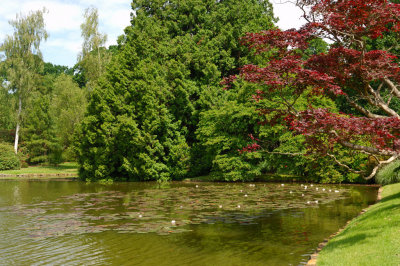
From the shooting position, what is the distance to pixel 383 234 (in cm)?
769

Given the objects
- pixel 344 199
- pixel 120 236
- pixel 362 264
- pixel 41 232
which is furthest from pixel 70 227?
pixel 344 199

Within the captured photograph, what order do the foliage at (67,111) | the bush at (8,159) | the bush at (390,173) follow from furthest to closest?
1. the foliage at (67,111)
2. the bush at (8,159)
3. the bush at (390,173)

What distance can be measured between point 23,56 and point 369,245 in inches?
1939

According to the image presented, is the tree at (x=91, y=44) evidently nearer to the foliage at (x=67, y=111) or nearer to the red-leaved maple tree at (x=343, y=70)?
the foliage at (x=67, y=111)

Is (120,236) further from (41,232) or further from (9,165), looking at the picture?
(9,165)

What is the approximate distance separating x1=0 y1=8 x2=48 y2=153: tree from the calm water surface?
3146 centimetres

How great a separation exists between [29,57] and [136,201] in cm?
3699

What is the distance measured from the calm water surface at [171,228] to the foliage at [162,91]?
42.0ft

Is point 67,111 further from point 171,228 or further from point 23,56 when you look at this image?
point 171,228

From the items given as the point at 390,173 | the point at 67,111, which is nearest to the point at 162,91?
the point at 67,111

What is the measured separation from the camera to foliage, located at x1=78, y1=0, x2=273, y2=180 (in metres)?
31.6

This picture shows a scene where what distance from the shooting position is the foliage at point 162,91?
104 ft

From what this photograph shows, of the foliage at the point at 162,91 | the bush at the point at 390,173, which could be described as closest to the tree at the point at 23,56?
the foliage at the point at 162,91

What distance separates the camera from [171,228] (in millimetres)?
11812
